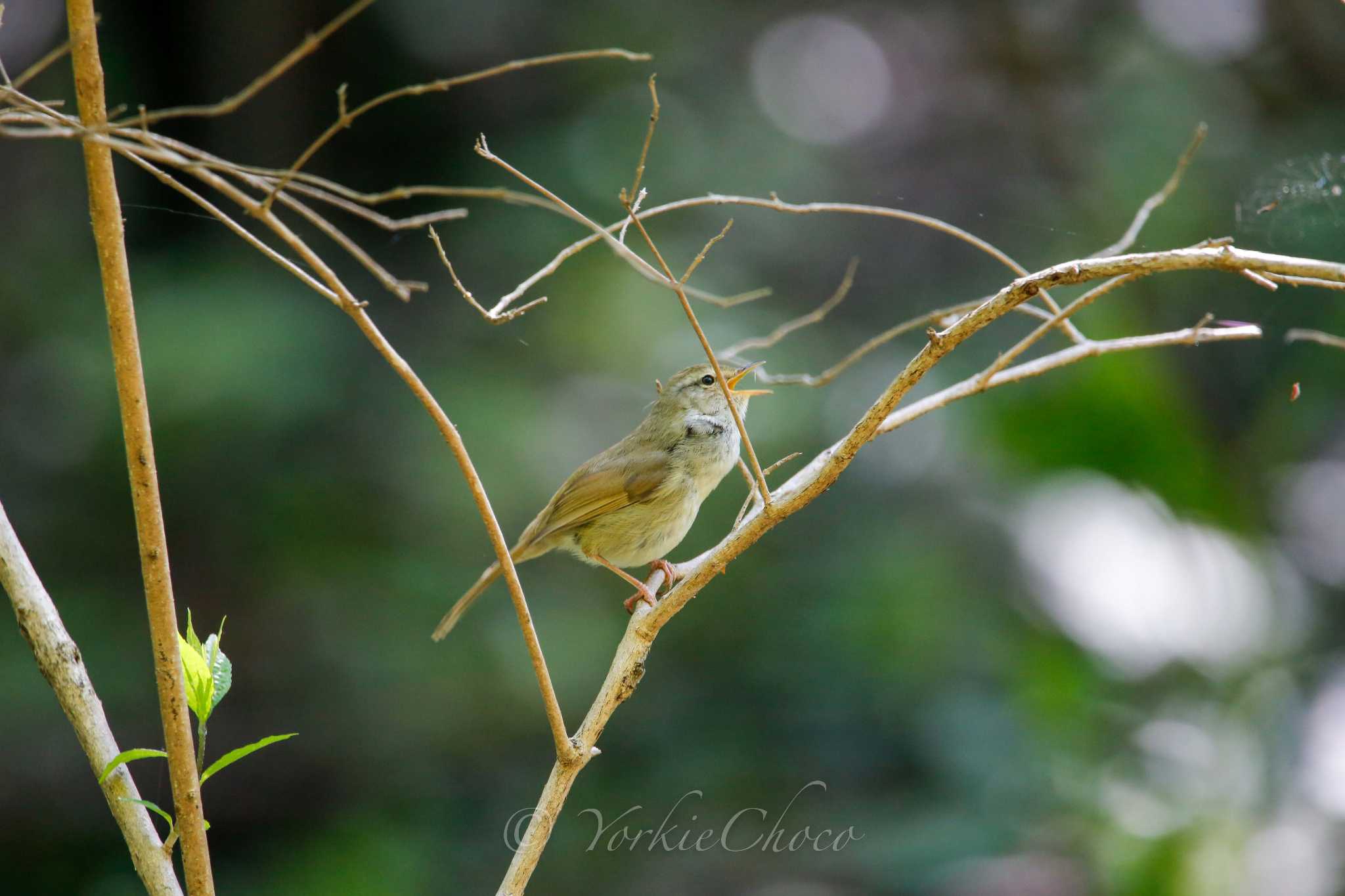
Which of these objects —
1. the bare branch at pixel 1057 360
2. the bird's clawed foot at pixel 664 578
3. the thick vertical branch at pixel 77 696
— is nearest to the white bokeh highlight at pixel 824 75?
the bird's clawed foot at pixel 664 578

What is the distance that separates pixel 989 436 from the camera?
5258 millimetres

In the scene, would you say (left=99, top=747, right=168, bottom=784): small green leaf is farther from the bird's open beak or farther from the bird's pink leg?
the bird's open beak

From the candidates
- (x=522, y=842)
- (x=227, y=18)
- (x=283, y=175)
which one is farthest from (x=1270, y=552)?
(x=227, y=18)

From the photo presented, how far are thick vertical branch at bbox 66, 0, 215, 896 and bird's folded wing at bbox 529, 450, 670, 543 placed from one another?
242 centimetres

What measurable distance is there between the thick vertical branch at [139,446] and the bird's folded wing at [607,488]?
242 centimetres

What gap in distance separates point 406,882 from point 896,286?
4394 mm

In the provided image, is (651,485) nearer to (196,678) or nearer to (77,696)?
(196,678)

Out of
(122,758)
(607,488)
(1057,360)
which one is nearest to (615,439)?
(607,488)

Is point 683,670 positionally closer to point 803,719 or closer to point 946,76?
point 803,719

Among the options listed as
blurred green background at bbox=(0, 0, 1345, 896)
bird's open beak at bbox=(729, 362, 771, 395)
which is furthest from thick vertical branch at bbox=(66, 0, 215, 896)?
blurred green background at bbox=(0, 0, 1345, 896)

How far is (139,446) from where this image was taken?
1.14 meters

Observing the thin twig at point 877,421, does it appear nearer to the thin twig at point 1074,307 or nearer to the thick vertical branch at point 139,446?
the thin twig at point 1074,307

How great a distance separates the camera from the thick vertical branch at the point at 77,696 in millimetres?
1234

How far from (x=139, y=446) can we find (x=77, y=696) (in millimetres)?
326
